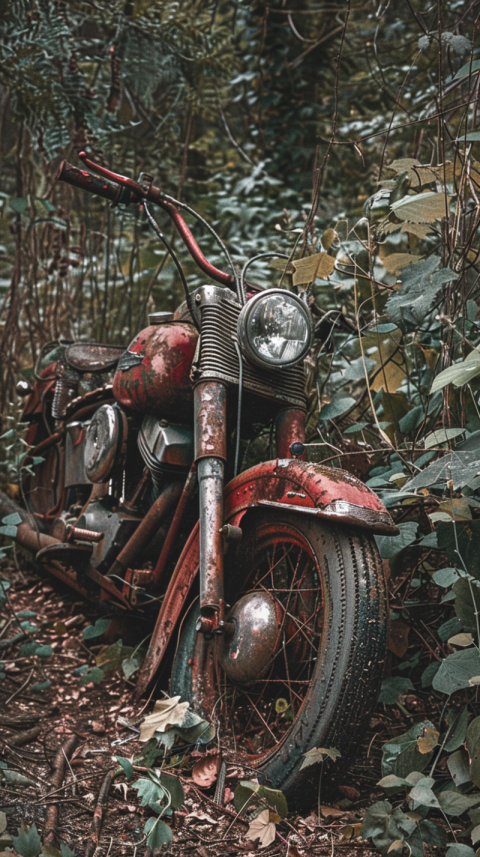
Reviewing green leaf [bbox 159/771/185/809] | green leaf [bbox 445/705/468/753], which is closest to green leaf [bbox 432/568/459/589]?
green leaf [bbox 445/705/468/753]

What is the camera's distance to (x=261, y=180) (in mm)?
5609

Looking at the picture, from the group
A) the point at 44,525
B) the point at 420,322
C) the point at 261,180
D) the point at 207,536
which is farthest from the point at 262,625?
the point at 261,180

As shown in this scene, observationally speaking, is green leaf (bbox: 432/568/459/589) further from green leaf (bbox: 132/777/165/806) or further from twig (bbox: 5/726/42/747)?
twig (bbox: 5/726/42/747)

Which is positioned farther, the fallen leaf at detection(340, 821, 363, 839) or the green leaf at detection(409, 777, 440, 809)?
the fallen leaf at detection(340, 821, 363, 839)

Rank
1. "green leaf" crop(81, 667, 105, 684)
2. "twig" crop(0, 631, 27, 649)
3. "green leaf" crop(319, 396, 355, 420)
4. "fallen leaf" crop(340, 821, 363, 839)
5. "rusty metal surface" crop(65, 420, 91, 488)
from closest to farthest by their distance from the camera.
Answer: "fallen leaf" crop(340, 821, 363, 839)
"green leaf" crop(319, 396, 355, 420)
"green leaf" crop(81, 667, 105, 684)
"twig" crop(0, 631, 27, 649)
"rusty metal surface" crop(65, 420, 91, 488)

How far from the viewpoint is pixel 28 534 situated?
10.8 feet

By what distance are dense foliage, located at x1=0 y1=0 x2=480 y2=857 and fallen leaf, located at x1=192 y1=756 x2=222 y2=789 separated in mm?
406

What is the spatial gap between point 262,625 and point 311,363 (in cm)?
116

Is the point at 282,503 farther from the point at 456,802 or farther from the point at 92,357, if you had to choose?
the point at 92,357

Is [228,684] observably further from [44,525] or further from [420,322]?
[44,525]

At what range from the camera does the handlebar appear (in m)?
2.33

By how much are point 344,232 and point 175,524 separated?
73.3 inches

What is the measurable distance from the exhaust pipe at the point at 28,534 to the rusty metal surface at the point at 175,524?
31.7 inches

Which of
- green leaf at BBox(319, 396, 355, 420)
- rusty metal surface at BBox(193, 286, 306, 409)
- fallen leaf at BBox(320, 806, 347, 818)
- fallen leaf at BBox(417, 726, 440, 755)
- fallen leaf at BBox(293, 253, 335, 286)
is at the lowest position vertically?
fallen leaf at BBox(320, 806, 347, 818)
